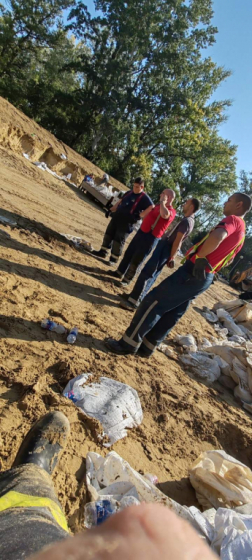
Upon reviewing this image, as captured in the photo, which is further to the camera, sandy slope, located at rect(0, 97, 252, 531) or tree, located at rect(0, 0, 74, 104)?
tree, located at rect(0, 0, 74, 104)

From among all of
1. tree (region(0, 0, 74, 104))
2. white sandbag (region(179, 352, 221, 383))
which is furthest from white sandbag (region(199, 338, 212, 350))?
tree (region(0, 0, 74, 104))

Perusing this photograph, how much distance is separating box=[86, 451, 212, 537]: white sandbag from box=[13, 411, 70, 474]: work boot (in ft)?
0.82

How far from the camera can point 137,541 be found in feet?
1.62

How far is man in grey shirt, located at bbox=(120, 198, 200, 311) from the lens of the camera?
3.73 meters

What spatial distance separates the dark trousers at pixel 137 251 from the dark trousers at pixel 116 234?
0.47 meters

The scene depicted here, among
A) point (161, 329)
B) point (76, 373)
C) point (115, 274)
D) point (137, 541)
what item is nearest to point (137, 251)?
point (115, 274)

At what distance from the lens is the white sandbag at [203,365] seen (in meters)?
3.65

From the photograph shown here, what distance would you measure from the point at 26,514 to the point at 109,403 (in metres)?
1.33

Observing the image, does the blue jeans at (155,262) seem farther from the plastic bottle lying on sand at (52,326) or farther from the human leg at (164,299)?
the plastic bottle lying on sand at (52,326)

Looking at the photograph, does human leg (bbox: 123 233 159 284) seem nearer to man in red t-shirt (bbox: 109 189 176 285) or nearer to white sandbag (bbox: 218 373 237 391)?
man in red t-shirt (bbox: 109 189 176 285)

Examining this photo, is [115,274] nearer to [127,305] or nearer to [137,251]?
[137,251]

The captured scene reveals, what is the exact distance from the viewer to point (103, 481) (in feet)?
5.63

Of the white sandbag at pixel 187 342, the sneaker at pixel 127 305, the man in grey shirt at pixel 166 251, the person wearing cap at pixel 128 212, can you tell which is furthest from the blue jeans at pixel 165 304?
the person wearing cap at pixel 128 212

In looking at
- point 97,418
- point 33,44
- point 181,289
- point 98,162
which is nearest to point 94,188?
point 98,162
